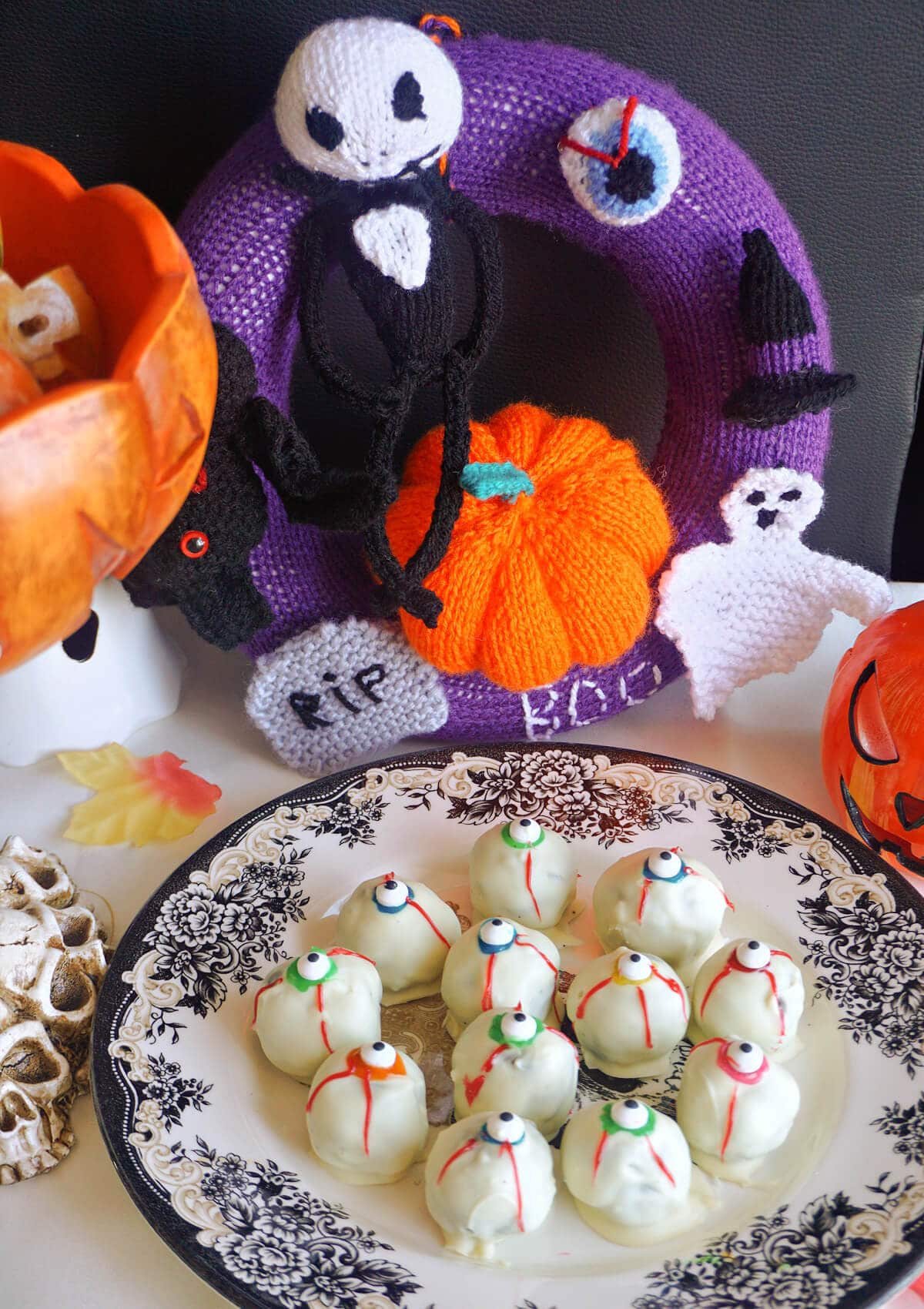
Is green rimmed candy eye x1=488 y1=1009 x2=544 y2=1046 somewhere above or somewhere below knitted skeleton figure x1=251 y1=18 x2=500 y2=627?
below

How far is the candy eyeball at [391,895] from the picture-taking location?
0.56 meters

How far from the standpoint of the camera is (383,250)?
0.56m

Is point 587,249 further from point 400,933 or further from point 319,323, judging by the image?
point 400,933

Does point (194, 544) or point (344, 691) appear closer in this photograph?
point (194, 544)

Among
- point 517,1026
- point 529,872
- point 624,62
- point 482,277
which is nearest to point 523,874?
point 529,872

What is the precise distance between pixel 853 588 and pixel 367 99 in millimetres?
395

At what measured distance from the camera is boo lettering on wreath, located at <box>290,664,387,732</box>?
2.27 ft

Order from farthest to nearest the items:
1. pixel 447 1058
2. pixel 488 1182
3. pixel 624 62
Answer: pixel 624 62 → pixel 447 1058 → pixel 488 1182

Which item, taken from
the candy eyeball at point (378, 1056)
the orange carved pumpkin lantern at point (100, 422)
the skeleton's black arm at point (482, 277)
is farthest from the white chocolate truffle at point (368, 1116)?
the skeleton's black arm at point (482, 277)

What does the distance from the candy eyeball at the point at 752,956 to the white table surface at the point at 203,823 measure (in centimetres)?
15

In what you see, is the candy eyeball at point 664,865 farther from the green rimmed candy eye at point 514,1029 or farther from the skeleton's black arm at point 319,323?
the skeleton's black arm at point 319,323

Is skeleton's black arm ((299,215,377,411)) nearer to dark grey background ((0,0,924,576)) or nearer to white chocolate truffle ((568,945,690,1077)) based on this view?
dark grey background ((0,0,924,576))

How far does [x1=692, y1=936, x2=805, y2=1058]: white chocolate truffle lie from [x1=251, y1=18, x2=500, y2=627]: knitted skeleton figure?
0.24 m

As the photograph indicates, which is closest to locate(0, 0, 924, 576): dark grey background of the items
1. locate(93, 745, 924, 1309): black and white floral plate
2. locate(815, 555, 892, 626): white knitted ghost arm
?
locate(815, 555, 892, 626): white knitted ghost arm
